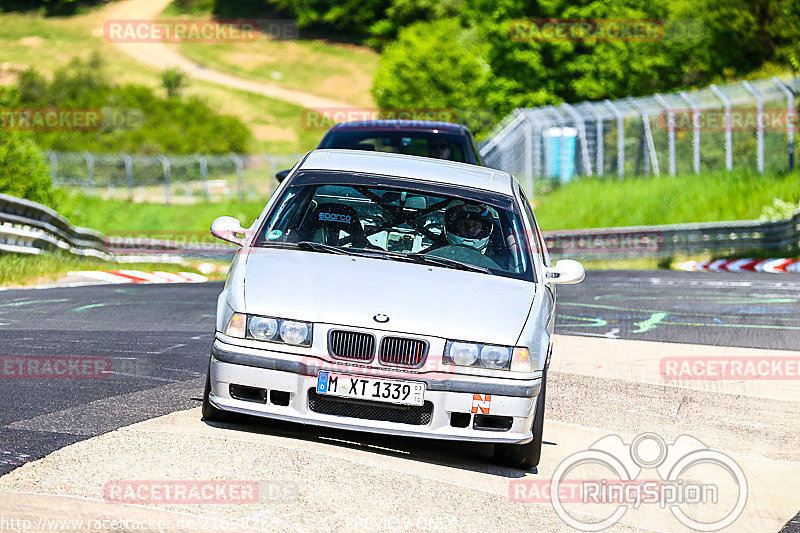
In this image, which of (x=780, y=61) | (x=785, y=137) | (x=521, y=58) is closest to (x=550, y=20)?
(x=521, y=58)

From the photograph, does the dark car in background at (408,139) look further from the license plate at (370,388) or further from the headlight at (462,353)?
the license plate at (370,388)

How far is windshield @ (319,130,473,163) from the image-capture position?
15594 millimetres

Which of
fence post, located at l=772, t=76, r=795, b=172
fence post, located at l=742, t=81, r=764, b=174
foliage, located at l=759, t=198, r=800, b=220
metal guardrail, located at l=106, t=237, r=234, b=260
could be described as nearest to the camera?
metal guardrail, located at l=106, t=237, r=234, b=260

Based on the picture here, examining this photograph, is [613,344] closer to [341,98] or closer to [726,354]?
[726,354]

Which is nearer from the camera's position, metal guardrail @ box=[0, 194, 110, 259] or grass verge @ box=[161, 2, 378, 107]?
metal guardrail @ box=[0, 194, 110, 259]

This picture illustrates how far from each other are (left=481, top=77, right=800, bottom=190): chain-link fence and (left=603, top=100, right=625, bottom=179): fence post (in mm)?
27

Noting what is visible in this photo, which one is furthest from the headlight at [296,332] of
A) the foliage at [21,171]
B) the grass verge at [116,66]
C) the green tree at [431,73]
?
the grass verge at [116,66]

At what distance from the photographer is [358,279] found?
743cm

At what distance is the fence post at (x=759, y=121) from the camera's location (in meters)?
30.2

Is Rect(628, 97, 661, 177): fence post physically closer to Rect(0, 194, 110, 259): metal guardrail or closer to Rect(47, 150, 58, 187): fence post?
Rect(0, 194, 110, 259): metal guardrail

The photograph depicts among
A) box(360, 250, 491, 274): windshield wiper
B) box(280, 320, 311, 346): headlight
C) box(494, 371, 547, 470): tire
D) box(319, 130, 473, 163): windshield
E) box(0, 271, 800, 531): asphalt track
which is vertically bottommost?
box(0, 271, 800, 531): asphalt track

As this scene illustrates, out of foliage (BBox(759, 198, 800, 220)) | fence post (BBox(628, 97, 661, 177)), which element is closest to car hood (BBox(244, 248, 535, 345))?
A: foliage (BBox(759, 198, 800, 220))

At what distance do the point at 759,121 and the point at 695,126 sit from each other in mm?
2242

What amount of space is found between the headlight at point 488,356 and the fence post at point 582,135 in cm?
2920
